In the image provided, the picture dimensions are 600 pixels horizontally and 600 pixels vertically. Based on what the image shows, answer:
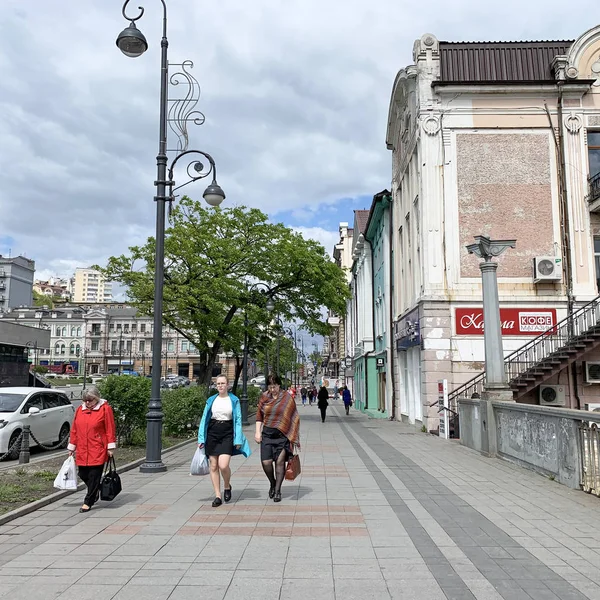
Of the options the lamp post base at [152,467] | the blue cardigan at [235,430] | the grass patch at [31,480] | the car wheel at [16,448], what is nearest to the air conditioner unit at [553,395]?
the grass patch at [31,480]

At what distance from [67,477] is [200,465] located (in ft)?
5.45

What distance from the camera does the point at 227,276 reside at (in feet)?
81.1

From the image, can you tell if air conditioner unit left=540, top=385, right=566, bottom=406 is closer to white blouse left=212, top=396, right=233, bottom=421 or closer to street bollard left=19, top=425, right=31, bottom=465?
white blouse left=212, top=396, right=233, bottom=421

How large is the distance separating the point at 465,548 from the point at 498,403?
736cm

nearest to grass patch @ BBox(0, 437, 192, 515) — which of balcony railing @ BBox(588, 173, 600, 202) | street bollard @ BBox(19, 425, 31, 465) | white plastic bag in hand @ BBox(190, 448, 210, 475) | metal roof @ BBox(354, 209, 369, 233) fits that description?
street bollard @ BBox(19, 425, 31, 465)

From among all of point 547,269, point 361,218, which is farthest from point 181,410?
point 361,218

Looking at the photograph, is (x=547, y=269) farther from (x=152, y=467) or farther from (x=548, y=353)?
(x=152, y=467)

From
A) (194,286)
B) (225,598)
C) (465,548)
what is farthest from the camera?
(194,286)

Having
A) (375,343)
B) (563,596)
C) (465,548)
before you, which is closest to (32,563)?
(465,548)

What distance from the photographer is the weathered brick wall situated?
67.9 feet

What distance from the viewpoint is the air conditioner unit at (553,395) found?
762 inches

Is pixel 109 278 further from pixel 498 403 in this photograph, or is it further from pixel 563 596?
pixel 563 596

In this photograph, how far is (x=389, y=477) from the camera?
10.4 m

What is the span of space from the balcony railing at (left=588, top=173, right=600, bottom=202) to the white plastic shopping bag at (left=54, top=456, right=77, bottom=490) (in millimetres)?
18781
